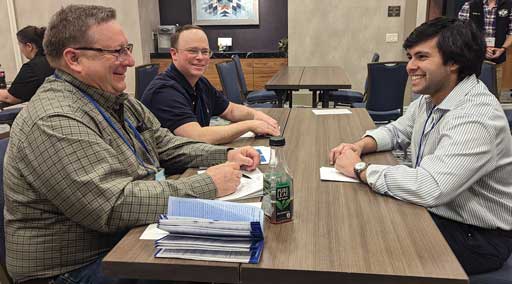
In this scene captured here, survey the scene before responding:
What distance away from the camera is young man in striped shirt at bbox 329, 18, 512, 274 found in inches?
53.6

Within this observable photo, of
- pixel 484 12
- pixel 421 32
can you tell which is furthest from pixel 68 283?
A: pixel 484 12

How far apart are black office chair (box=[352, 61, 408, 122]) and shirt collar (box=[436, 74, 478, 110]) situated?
7.87 ft

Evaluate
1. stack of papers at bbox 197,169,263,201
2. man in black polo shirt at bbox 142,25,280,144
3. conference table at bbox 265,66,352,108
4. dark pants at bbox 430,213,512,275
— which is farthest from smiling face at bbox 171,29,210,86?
conference table at bbox 265,66,352,108

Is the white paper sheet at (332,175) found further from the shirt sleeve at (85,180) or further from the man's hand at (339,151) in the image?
the shirt sleeve at (85,180)

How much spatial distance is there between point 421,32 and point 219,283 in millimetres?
1139

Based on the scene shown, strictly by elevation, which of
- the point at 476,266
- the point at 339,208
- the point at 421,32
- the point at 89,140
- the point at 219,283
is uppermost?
the point at 421,32

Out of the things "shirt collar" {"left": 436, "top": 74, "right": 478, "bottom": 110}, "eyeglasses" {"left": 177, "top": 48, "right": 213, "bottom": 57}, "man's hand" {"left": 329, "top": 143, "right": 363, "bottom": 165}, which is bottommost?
"man's hand" {"left": 329, "top": 143, "right": 363, "bottom": 165}

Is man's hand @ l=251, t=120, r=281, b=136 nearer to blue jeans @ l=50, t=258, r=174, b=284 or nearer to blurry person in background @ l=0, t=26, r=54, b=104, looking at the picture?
blue jeans @ l=50, t=258, r=174, b=284

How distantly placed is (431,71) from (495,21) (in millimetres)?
3968

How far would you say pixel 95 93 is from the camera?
1.43m

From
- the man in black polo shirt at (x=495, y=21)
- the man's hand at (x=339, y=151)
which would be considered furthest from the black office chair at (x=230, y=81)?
the man's hand at (x=339, y=151)

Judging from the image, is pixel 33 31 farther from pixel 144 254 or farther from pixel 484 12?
pixel 484 12

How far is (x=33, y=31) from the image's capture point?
3.75 m

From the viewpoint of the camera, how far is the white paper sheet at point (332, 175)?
1554mm
